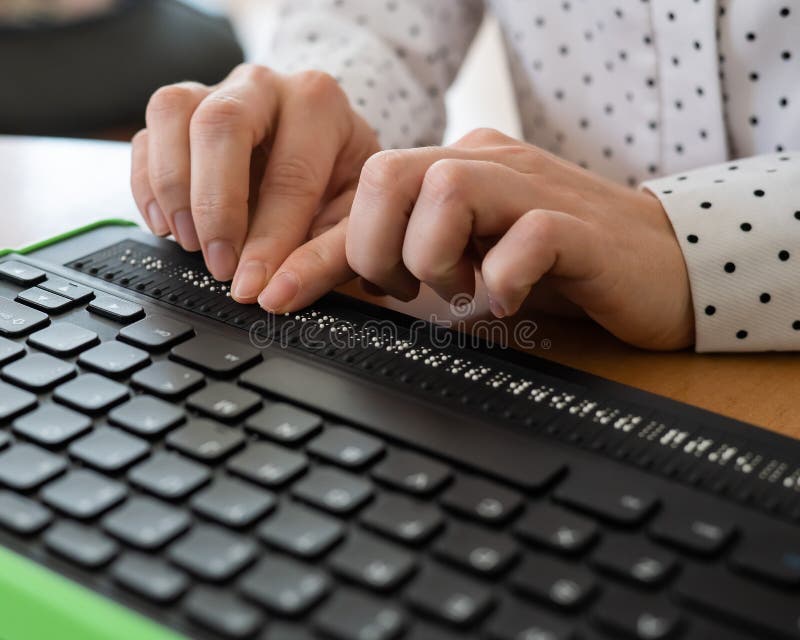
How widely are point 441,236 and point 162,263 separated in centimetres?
18

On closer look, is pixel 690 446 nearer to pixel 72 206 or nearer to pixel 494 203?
pixel 494 203

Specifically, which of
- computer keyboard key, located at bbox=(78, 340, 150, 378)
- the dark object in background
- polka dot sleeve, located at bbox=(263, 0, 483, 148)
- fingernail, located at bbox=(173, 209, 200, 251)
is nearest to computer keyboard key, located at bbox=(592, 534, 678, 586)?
computer keyboard key, located at bbox=(78, 340, 150, 378)

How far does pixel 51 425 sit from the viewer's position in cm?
36

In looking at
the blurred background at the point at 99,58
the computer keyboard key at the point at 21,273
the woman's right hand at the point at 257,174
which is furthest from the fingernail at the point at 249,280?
the blurred background at the point at 99,58

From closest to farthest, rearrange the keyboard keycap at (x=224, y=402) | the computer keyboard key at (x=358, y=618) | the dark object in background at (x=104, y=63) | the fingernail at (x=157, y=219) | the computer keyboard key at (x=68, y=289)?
the computer keyboard key at (x=358, y=618), the keyboard keycap at (x=224, y=402), the computer keyboard key at (x=68, y=289), the fingernail at (x=157, y=219), the dark object in background at (x=104, y=63)

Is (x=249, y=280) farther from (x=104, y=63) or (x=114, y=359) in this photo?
(x=104, y=63)

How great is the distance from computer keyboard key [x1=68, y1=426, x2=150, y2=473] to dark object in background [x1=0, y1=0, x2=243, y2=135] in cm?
192

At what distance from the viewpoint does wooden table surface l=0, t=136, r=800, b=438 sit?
0.45 meters

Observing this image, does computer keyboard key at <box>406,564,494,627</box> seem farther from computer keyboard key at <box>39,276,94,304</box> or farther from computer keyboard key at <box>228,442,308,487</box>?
computer keyboard key at <box>39,276,94,304</box>

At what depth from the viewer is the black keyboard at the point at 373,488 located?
28 cm

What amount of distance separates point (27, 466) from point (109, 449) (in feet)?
0.09

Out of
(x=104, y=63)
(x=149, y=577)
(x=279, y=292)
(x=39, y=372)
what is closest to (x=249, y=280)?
(x=279, y=292)

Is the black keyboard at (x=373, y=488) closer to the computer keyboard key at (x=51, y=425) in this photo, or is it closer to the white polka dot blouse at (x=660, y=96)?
the computer keyboard key at (x=51, y=425)

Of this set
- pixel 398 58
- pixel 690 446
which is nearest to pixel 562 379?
pixel 690 446
